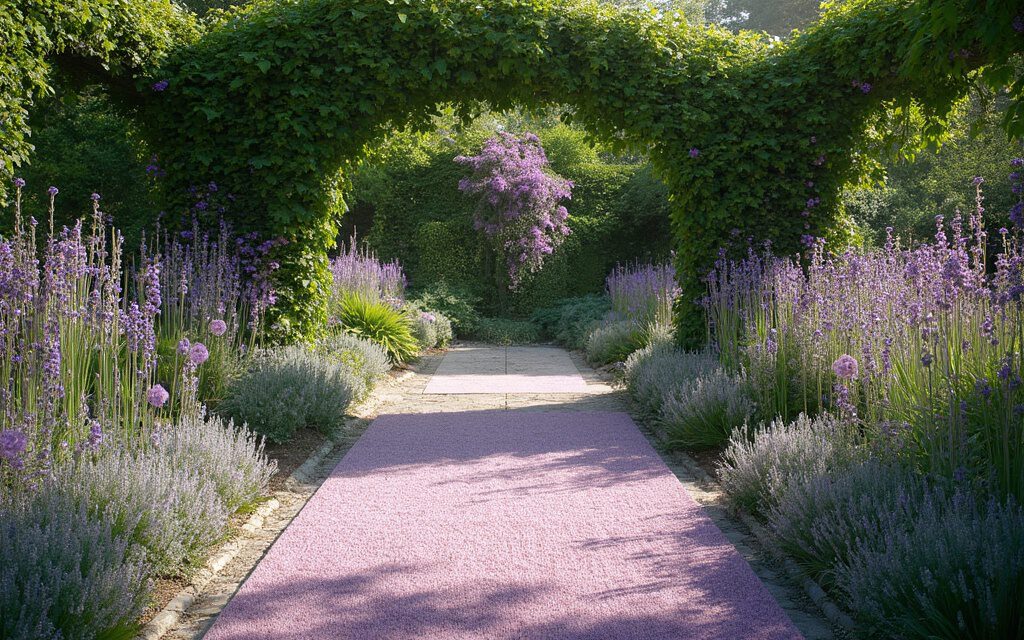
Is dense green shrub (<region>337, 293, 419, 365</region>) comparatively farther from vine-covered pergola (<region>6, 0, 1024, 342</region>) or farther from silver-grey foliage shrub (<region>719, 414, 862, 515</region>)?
silver-grey foliage shrub (<region>719, 414, 862, 515</region>)

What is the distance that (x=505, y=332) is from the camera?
1312 centimetres

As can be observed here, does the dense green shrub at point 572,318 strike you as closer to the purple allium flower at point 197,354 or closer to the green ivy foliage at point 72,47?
the green ivy foliage at point 72,47

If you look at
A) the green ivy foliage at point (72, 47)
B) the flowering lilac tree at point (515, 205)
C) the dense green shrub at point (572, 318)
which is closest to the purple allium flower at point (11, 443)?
the green ivy foliage at point (72, 47)

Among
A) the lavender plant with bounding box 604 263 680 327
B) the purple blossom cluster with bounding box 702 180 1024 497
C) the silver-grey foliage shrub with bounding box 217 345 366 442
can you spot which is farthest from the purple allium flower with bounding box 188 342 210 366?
the lavender plant with bounding box 604 263 680 327

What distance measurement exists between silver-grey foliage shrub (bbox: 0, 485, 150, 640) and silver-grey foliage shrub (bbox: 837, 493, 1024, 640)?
7.58 ft

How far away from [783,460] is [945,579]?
4.71 feet

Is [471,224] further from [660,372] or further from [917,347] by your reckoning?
[917,347]

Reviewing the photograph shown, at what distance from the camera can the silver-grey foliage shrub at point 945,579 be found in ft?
6.82

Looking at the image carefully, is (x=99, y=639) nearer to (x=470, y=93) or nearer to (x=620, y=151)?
(x=470, y=93)

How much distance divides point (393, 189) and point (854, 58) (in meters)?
10.1

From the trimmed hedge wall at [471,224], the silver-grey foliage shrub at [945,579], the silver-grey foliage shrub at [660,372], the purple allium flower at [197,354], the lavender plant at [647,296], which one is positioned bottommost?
the silver-grey foliage shrub at [945,579]

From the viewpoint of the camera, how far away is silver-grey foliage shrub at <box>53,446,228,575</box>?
2778 millimetres

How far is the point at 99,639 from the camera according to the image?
7.40 ft

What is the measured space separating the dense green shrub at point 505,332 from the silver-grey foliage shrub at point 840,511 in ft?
32.4
